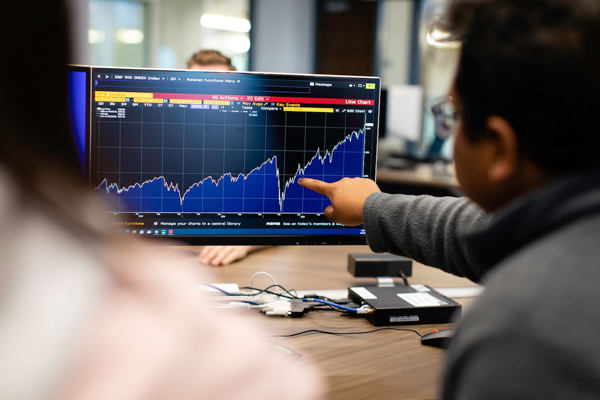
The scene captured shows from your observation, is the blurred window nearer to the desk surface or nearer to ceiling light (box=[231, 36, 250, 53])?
ceiling light (box=[231, 36, 250, 53])

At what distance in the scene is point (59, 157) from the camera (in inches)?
14.1

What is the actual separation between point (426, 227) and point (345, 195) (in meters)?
0.19

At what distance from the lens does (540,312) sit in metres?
0.46

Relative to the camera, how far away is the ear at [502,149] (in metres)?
0.57

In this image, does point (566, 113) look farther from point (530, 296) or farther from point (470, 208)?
point (470, 208)

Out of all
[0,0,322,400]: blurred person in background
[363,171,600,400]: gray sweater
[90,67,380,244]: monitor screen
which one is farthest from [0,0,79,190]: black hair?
[90,67,380,244]: monitor screen

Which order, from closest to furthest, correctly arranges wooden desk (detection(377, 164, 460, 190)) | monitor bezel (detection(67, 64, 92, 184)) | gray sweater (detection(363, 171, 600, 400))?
gray sweater (detection(363, 171, 600, 400)), monitor bezel (detection(67, 64, 92, 184)), wooden desk (detection(377, 164, 460, 190))

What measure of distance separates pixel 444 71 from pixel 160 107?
15.5 ft

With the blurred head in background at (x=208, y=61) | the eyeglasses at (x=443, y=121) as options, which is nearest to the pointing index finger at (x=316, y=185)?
the blurred head in background at (x=208, y=61)

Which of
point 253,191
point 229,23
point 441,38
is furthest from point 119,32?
point 441,38

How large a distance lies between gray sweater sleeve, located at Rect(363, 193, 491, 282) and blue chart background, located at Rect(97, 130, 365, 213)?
124 millimetres

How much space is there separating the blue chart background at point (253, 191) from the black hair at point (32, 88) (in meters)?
0.79

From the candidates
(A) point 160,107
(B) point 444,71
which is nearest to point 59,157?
(A) point 160,107

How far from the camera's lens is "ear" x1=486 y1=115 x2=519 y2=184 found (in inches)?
22.6
